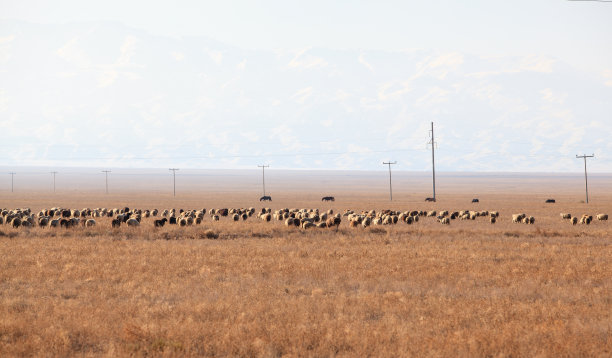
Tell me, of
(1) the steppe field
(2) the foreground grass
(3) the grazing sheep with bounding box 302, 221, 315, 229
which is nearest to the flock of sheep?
(3) the grazing sheep with bounding box 302, 221, 315, 229

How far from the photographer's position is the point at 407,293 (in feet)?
57.3

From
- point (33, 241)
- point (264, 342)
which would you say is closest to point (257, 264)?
point (264, 342)

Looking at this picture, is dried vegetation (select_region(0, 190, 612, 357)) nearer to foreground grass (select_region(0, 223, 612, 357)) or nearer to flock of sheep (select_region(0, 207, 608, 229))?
foreground grass (select_region(0, 223, 612, 357))

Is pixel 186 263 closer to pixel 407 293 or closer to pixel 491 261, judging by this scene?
pixel 407 293

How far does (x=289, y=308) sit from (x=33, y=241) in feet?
60.0

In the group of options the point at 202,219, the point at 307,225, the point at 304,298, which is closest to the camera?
the point at 304,298

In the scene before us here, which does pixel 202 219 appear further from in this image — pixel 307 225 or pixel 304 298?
pixel 304 298

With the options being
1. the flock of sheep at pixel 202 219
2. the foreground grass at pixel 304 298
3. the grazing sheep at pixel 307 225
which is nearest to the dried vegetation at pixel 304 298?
the foreground grass at pixel 304 298

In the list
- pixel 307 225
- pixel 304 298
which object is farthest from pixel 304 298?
pixel 307 225

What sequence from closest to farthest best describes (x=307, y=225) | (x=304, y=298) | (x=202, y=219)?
(x=304, y=298)
(x=307, y=225)
(x=202, y=219)

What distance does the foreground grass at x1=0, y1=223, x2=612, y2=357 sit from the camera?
1245 centimetres

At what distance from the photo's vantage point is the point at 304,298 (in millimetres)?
16797

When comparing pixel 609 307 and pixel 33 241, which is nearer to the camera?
pixel 609 307

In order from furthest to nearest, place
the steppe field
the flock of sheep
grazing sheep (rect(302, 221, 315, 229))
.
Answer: the flock of sheep → grazing sheep (rect(302, 221, 315, 229)) → the steppe field
